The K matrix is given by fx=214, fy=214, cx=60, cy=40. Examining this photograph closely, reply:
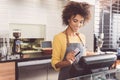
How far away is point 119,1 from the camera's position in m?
5.22

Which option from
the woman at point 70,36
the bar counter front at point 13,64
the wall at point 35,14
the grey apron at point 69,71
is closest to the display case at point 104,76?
the grey apron at point 69,71

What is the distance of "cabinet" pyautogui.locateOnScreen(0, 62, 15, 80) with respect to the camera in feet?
10.0

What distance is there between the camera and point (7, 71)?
3.12 metres

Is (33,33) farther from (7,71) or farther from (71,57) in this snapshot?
(71,57)

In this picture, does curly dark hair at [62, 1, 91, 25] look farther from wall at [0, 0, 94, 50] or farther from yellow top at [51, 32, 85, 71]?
wall at [0, 0, 94, 50]

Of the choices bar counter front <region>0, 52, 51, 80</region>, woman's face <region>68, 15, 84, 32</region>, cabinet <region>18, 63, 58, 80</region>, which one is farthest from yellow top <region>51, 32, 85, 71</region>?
cabinet <region>18, 63, 58, 80</region>

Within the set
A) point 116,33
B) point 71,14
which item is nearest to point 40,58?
point 71,14

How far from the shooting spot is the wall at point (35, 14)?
3.62 m

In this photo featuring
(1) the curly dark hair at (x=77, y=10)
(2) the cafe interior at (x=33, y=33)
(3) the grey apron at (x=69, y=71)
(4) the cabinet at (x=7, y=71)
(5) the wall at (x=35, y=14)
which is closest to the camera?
(3) the grey apron at (x=69, y=71)

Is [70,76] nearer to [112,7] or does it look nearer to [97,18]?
[97,18]

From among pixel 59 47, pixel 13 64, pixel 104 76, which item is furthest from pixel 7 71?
pixel 104 76

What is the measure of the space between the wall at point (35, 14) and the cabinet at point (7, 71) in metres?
0.75

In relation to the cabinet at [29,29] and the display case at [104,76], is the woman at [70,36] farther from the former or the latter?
the cabinet at [29,29]

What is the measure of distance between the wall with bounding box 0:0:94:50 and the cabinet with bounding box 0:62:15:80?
0.75 meters
